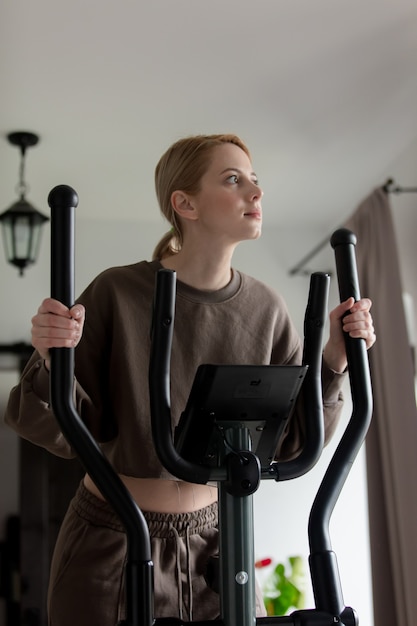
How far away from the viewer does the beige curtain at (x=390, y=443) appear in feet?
9.95

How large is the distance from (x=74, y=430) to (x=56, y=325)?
0.13 meters

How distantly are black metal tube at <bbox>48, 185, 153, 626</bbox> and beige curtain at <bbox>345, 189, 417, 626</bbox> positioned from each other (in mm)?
2327

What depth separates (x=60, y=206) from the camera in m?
0.92

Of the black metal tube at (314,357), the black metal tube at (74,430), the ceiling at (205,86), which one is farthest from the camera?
the ceiling at (205,86)

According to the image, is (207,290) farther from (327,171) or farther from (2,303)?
(2,303)

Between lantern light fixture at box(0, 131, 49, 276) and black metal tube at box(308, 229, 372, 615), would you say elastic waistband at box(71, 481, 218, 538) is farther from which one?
lantern light fixture at box(0, 131, 49, 276)

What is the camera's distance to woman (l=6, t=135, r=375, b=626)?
3.87 ft

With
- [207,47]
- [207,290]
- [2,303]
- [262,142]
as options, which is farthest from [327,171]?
[207,290]

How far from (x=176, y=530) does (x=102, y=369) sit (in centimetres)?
28

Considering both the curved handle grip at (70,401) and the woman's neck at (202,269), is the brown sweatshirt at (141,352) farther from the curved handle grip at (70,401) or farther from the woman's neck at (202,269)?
the curved handle grip at (70,401)

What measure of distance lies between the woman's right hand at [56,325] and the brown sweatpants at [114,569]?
15.9 inches

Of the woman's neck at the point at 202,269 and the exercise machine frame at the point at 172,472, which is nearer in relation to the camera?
the exercise machine frame at the point at 172,472

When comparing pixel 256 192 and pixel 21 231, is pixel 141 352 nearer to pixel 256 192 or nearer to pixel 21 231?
pixel 256 192

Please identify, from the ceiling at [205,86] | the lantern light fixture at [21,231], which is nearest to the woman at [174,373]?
the ceiling at [205,86]
